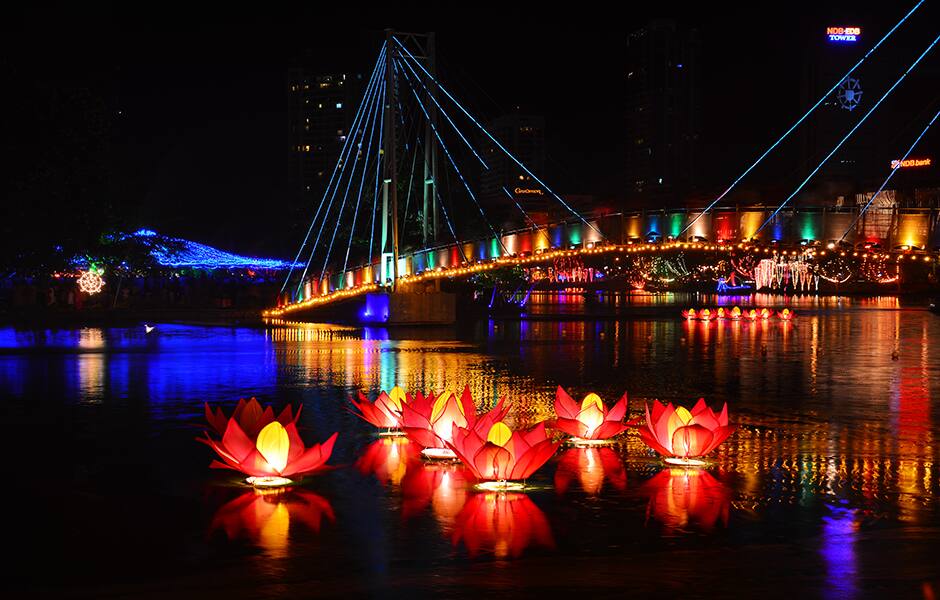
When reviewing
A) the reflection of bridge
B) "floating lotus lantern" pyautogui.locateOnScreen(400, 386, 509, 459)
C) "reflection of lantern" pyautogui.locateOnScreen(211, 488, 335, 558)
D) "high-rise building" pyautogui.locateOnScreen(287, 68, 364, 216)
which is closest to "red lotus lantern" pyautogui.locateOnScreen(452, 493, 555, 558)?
"reflection of lantern" pyautogui.locateOnScreen(211, 488, 335, 558)

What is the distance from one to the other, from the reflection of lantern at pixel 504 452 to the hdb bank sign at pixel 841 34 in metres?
199

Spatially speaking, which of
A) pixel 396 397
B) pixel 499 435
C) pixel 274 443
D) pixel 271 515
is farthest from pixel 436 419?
pixel 271 515

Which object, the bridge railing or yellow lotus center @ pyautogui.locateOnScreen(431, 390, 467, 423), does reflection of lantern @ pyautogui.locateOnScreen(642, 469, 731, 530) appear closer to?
yellow lotus center @ pyautogui.locateOnScreen(431, 390, 467, 423)

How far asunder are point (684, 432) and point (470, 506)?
9.38ft

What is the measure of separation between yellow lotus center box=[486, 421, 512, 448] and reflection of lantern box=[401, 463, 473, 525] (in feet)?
1.70

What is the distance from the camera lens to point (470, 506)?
9.63 metres

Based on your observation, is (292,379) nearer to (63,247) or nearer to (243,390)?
(243,390)

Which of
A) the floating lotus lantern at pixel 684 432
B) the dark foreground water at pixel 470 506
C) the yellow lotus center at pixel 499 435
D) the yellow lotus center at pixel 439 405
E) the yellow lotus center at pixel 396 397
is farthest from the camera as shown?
the yellow lotus center at pixel 396 397

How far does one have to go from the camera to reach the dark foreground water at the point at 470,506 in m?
7.42

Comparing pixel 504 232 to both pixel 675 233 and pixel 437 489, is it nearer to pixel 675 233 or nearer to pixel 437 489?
pixel 675 233

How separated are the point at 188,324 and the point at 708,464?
3751 cm

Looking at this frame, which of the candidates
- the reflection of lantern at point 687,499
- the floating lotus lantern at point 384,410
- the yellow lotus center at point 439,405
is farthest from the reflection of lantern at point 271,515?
the floating lotus lantern at point 384,410

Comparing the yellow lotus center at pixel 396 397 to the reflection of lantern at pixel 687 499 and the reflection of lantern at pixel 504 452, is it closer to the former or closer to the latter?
the reflection of lantern at pixel 504 452

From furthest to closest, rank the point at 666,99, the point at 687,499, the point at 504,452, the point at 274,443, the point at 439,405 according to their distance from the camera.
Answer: the point at 666,99
the point at 439,405
the point at 274,443
the point at 504,452
the point at 687,499
